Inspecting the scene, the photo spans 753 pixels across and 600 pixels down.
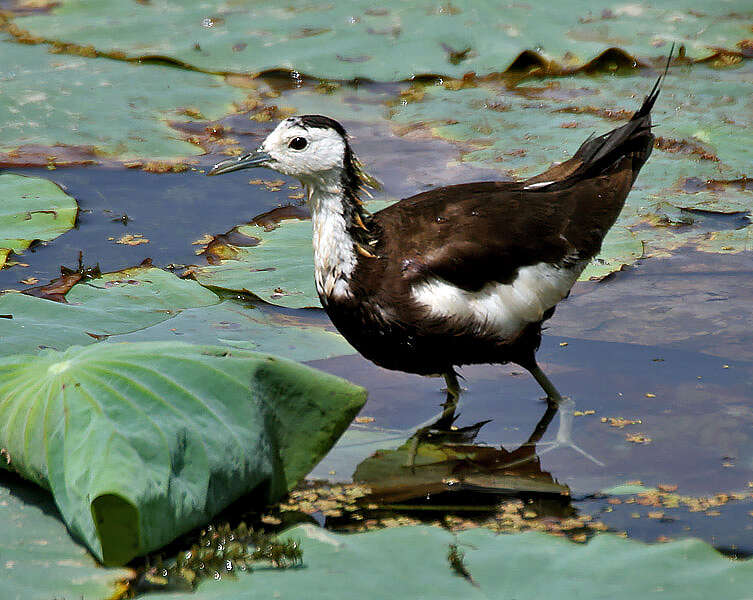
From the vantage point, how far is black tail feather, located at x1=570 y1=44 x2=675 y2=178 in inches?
192

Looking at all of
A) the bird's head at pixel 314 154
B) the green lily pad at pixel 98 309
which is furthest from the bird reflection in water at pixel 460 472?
the green lily pad at pixel 98 309

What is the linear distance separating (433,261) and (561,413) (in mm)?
870

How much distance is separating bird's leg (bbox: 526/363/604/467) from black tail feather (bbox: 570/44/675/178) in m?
0.95

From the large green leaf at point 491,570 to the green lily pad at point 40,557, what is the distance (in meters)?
0.25

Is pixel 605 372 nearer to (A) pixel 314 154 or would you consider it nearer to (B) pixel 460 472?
(B) pixel 460 472

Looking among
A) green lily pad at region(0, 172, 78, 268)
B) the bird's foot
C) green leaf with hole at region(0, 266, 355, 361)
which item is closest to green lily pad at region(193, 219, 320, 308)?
green leaf with hole at region(0, 266, 355, 361)

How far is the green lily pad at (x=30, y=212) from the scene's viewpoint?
17.1 ft

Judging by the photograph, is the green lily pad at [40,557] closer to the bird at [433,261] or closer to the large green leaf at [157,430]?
the large green leaf at [157,430]

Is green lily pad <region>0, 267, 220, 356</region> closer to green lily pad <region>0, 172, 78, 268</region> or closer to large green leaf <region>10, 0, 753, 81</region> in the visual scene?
green lily pad <region>0, 172, 78, 268</region>

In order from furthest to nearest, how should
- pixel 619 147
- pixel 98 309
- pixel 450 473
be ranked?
1. pixel 619 147
2. pixel 98 309
3. pixel 450 473

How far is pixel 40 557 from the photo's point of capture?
2973 mm

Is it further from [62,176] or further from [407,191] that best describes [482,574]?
[62,176]

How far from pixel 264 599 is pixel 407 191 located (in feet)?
13.3

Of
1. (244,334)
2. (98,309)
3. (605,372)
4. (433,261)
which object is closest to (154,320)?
(98,309)
